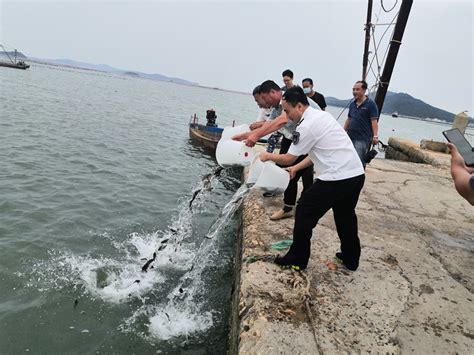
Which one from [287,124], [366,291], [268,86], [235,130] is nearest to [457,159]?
[366,291]

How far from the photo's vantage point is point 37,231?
19.4ft

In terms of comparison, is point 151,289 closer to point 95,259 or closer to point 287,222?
point 95,259

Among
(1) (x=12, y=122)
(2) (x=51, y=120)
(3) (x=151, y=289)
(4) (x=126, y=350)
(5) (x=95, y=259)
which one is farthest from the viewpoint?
(2) (x=51, y=120)

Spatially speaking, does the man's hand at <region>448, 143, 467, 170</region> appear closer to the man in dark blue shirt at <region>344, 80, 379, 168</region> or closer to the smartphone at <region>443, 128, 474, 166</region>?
the smartphone at <region>443, 128, 474, 166</region>

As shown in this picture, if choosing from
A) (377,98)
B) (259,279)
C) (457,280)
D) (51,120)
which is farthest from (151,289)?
(51,120)

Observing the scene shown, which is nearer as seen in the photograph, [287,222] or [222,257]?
[287,222]

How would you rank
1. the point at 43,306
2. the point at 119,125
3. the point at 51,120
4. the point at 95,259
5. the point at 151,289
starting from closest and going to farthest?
the point at 43,306
the point at 151,289
the point at 95,259
the point at 51,120
the point at 119,125

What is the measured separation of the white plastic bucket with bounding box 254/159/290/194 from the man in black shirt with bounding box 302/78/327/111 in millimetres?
2291

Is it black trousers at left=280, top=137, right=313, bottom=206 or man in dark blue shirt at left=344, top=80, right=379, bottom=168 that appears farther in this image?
man in dark blue shirt at left=344, top=80, right=379, bottom=168

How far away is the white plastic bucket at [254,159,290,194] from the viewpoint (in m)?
4.94

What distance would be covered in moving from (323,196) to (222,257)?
9.33 feet

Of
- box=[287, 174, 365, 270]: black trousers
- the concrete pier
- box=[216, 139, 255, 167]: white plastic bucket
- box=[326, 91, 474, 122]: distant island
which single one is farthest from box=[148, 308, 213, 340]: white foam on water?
box=[326, 91, 474, 122]: distant island

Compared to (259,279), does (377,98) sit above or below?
above

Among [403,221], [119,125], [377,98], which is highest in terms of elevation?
[377,98]
